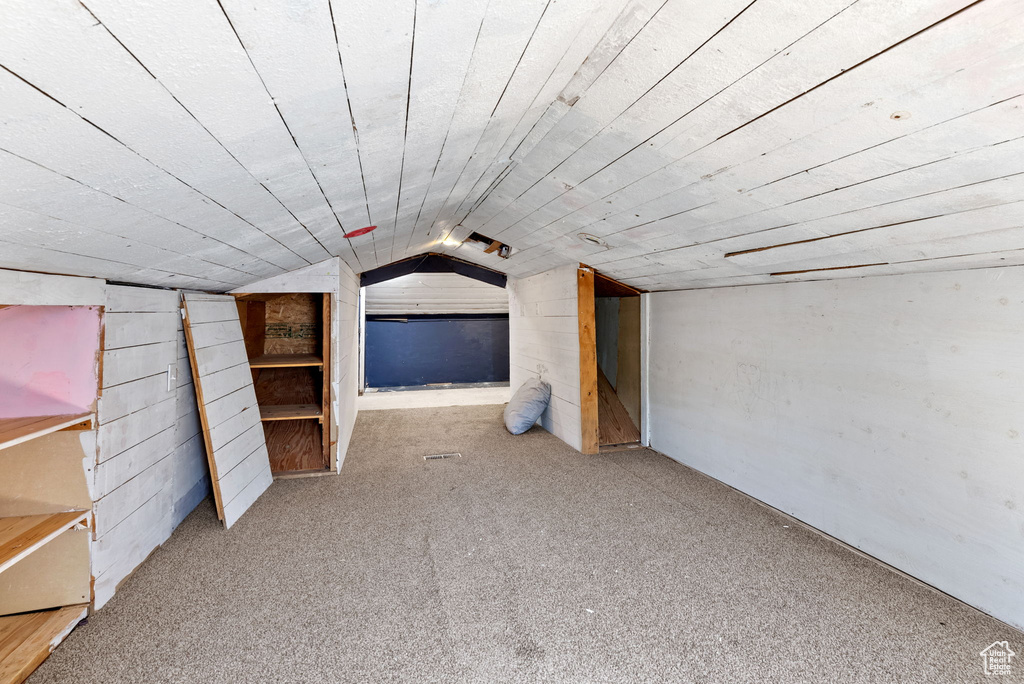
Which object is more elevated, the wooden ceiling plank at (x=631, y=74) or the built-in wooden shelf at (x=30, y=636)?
the wooden ceiling plank at (x=631, y=74)

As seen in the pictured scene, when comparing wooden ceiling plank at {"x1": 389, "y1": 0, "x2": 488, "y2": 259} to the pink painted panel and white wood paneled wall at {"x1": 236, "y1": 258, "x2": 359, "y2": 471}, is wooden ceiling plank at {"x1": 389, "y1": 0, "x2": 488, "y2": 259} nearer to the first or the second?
the pink painted panel

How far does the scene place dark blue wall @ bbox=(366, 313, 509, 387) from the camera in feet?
22.6

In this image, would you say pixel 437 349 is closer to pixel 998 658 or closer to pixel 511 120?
pixel 511 120

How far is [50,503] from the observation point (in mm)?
1563

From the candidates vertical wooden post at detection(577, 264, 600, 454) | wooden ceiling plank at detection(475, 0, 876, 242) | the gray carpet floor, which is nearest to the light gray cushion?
vertical wooden post at detection(577, 264, 600, 454)

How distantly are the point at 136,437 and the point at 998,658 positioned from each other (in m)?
3.18

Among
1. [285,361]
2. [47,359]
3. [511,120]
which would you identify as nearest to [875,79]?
[511,120]

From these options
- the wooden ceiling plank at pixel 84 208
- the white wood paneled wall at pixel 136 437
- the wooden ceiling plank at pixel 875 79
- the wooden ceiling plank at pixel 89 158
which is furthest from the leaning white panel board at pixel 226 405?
the wooden ceiling plank at pixel 875 79

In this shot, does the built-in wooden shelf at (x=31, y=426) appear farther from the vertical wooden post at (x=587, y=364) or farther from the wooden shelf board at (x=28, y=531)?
the vertical wooden post at (x=587, y=364)

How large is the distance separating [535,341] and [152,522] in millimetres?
3214

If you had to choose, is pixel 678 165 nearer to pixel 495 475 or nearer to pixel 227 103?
pixel 227 103

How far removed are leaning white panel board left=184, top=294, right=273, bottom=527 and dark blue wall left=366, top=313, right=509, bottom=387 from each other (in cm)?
401

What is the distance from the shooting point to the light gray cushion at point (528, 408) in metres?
4.08

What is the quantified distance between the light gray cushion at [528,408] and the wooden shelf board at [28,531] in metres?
2.94
